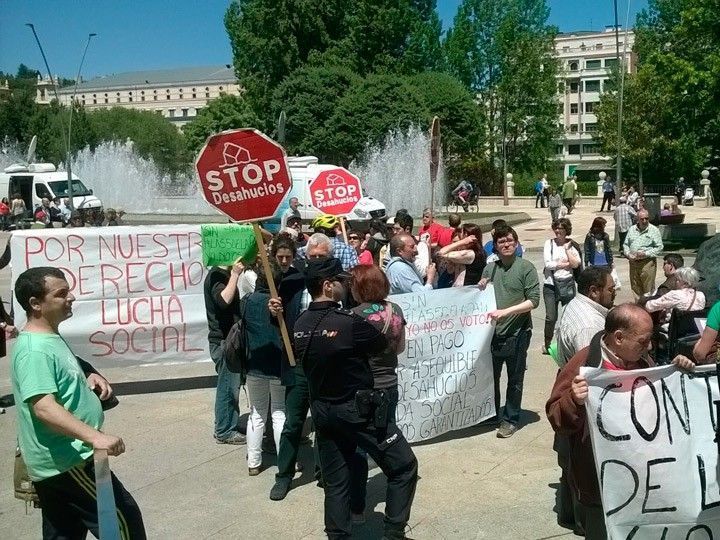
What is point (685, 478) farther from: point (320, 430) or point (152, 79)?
point (152, 79)

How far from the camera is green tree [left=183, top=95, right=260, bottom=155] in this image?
54250 millimetres

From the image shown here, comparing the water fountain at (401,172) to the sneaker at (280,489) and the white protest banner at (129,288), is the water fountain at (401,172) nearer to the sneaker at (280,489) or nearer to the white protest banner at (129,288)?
the white protest banner at (129,288)

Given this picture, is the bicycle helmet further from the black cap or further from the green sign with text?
the black cap

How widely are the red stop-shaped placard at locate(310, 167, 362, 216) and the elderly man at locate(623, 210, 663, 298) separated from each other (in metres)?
4.63

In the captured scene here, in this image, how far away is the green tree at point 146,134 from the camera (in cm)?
8788

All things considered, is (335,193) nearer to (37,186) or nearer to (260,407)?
(260,407)

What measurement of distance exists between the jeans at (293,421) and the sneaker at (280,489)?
3 centimetres

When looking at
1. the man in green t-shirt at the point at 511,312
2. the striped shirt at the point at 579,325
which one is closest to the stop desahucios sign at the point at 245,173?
the man in green t-shirt at the point at 511,312

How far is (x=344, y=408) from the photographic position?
4664mm

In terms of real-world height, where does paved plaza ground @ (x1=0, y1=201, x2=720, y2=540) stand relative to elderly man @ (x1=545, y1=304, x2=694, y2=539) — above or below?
below

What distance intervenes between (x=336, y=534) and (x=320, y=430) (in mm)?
558

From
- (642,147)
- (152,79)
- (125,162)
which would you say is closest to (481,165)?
(642,147)

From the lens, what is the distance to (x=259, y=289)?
6359 mm

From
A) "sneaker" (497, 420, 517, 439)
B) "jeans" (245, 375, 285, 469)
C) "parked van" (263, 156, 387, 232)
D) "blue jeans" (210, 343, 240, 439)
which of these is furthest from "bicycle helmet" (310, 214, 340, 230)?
"parked van" (263, 156, 387, 232)
